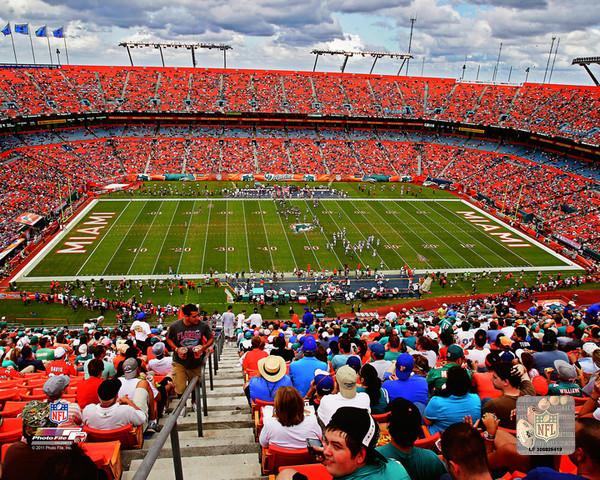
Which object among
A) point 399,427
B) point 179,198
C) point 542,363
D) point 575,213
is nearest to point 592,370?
point 542,363

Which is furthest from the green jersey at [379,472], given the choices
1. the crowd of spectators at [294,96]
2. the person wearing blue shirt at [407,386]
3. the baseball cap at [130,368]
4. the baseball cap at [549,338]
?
the crowd of spectators at [294,96]

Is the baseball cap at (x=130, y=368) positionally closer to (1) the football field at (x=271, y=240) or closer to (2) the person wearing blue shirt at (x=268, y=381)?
(2) the person wearing blue shirt at (x=268, y=381)

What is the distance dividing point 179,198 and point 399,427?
48.3m

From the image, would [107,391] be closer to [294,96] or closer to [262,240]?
[262,240]

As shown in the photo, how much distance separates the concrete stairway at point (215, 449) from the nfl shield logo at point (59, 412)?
100 centimetres

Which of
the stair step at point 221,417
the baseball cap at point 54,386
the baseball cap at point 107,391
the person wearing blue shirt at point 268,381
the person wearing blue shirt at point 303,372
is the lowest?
the stair step at point 221,417

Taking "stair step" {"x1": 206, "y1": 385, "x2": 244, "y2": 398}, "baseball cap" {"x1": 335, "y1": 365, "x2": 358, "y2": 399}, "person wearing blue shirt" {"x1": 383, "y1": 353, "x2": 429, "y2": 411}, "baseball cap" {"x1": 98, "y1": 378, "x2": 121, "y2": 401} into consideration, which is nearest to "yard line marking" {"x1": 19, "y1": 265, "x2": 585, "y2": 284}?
"stair step" {"x1": 206, "y1": 385, "x2": 244, "y2": 398}

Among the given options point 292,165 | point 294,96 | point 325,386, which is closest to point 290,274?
point 325,386

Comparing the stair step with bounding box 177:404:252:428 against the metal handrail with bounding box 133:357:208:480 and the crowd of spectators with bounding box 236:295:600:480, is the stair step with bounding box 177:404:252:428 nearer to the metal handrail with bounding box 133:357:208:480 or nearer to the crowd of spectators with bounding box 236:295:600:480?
the crowd of spectators with bounding box 236:295:600:480

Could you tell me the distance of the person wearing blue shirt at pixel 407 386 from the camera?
6.17 meters

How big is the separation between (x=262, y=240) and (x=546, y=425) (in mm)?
36402

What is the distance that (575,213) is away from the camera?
44031mm

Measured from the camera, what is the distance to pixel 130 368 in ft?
21.0

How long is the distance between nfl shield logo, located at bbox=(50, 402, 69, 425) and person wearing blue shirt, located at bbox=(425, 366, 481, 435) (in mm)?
3722
